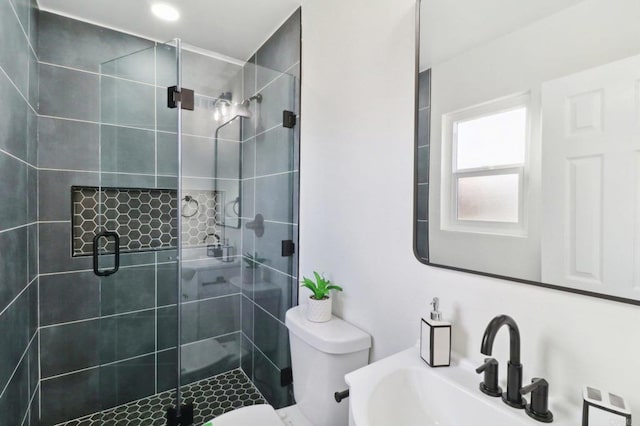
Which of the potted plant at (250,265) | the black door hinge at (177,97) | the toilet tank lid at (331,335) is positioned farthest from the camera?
the potted plant at (250,265)

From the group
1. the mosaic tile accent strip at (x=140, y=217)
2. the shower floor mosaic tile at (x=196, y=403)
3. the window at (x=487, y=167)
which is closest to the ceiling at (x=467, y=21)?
the window at (x=487, y=167)

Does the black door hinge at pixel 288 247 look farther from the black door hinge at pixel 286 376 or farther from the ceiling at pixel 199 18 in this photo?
the ceiling at pixel 199 18

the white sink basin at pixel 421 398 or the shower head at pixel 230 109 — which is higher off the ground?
the shower head at pixel 230 109

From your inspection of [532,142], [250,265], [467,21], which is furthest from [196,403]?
[467,21]

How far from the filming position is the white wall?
63 centimetres

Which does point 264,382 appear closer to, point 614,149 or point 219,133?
point 219,133

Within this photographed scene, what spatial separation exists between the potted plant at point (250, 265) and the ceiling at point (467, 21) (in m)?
1.43

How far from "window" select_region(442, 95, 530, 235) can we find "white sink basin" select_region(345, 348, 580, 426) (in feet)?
1.31

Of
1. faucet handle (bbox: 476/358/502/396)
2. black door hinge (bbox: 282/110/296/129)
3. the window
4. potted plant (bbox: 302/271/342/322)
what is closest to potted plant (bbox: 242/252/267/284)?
potted plant (bbox: 302/271/342/322)

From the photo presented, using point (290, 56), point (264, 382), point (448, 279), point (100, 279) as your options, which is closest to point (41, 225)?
point (100, 279)

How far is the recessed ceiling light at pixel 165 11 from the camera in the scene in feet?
5.55

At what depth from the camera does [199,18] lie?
179cm

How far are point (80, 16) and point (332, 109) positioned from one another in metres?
1.72

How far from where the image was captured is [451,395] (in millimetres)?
734
